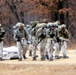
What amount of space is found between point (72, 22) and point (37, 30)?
2863 centimetres

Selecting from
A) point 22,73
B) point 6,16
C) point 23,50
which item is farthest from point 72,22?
point 22,73

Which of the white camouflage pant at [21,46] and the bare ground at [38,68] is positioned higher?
the white camouflage pant at [21,46]

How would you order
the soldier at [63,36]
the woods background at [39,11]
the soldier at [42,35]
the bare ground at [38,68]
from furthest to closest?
the woods background at [39,11]
the soldier at [63,36]
the soldier at [42,35]
the bare ground at [38,68]

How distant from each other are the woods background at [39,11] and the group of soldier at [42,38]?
14456 millimetres

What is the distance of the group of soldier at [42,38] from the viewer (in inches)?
1074

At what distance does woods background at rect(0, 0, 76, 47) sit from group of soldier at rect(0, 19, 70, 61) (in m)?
14.5

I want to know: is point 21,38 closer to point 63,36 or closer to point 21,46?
point 21,46

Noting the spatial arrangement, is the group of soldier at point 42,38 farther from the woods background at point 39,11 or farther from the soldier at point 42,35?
the woods background at point 39,11

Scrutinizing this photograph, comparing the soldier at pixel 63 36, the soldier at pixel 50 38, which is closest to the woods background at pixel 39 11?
the soldier at pixel 63 36

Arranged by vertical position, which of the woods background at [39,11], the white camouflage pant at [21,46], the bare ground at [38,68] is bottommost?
the bare ground at [38,68]

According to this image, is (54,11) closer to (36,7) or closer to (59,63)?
(36,7)

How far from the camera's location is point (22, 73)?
24.6 m

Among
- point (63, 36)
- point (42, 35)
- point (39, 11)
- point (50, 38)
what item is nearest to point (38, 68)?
point (50, 38)

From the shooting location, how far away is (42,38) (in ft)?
91.8
